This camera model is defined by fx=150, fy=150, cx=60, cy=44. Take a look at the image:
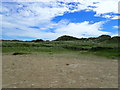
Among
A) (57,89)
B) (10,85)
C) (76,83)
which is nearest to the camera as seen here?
(57,89)

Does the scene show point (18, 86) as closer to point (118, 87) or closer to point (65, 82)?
point (65, 82)

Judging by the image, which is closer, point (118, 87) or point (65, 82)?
point (118, 87)

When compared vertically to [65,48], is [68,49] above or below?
below

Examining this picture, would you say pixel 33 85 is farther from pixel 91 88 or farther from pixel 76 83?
pixel 91 88

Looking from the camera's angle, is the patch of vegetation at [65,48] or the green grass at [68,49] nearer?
the green grass at [68,49]

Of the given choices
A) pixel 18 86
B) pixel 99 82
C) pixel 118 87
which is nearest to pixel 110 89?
pixel 118 87

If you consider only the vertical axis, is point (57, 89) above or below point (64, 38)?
below

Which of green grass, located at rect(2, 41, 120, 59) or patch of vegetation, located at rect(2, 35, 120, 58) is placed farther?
patch of vegetation, located at rect(2, 35, 120, 58)

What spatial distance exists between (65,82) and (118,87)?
2450mm

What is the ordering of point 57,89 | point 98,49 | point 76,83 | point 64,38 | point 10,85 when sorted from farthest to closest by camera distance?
point 64,38, point 98,49, point 76,83, point 10,85, point 57,89

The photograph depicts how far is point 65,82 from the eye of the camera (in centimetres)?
739

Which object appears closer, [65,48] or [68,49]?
[68,49]

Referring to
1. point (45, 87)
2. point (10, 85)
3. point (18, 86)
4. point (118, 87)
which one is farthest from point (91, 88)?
point (10, 85)

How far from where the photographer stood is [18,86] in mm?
6645
